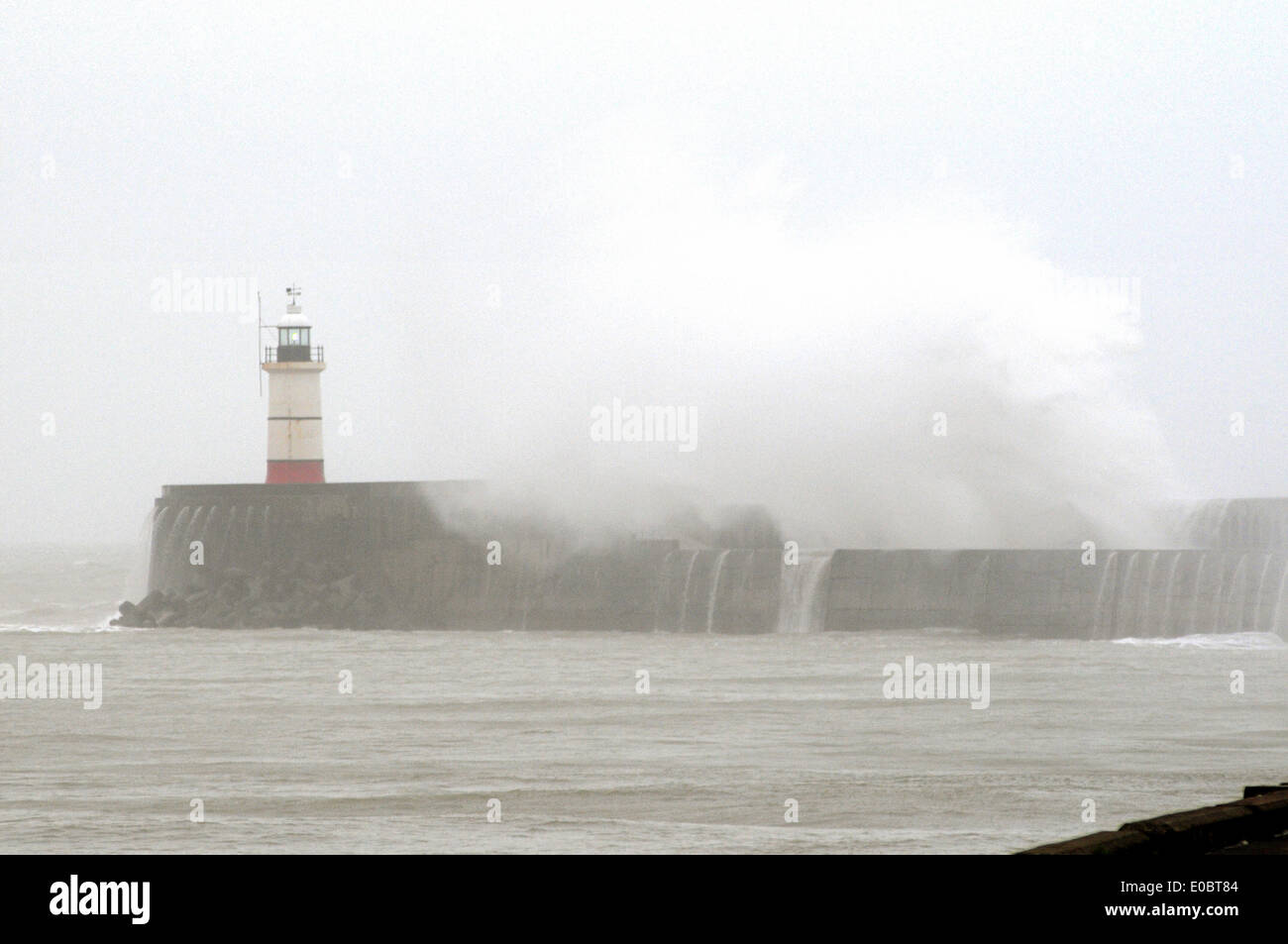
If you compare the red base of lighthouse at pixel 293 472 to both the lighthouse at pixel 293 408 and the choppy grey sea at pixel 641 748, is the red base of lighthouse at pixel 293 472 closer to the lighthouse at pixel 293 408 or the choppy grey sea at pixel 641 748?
the lighthouse at pixel 293 408

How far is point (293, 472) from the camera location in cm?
3017

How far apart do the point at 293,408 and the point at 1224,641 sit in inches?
573

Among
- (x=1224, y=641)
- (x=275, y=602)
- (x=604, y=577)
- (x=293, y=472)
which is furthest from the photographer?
(x=293, y=472)

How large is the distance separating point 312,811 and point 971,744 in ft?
14.8

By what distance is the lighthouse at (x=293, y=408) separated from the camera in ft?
99.1

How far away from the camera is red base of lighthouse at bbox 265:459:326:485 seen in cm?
3011

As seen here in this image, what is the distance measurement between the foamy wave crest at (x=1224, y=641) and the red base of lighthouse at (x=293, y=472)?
42.7 feet

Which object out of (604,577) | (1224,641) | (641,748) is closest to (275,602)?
(604,577)

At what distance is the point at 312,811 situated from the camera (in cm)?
1041

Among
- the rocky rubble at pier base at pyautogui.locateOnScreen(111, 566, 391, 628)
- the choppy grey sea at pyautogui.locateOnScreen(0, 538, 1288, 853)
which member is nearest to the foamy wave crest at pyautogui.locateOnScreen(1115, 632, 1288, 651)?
the choppy grey sea at pyautogui.locateOnScreen(0, 538, 1288, 853)

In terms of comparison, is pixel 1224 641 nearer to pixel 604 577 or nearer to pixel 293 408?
pixel 604 577
